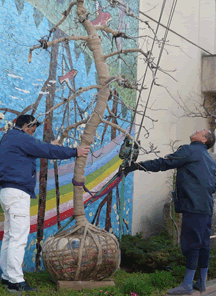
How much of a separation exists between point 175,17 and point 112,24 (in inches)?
94.2

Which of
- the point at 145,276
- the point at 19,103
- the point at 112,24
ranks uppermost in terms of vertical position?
the point at 112,24

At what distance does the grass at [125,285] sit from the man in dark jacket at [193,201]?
221 mm

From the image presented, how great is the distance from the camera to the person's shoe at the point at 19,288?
11.6 feet

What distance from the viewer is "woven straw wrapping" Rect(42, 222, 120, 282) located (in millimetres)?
3719

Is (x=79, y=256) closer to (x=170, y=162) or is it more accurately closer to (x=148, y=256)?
(x=170, y=162)

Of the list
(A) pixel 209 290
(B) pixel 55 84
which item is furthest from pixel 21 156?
(A) pixel 209 290

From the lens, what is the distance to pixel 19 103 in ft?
15.0

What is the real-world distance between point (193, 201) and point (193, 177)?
0.91 feet

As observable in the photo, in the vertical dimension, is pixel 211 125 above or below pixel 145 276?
above

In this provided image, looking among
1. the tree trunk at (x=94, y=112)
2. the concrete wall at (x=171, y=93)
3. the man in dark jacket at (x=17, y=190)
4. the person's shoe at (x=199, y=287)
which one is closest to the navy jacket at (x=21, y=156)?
the man in dark jacket at (x=17, y=190)

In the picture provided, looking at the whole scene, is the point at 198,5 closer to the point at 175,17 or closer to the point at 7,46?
the point at 175,17

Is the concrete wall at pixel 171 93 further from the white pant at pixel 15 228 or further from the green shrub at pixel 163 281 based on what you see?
the white pant at pixel 15 228

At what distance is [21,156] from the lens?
3.76 meters

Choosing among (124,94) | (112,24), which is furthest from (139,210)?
(112,24)
